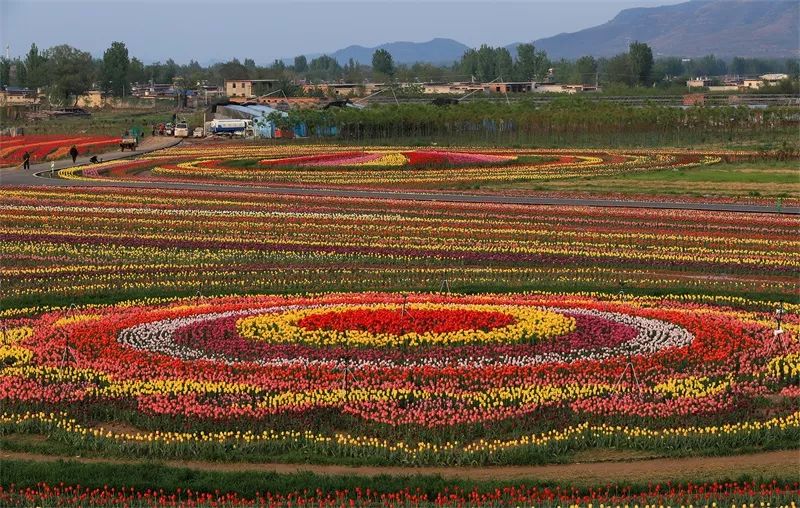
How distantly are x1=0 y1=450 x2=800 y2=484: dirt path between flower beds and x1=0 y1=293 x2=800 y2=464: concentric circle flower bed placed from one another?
363 mm

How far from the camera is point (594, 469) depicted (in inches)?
773

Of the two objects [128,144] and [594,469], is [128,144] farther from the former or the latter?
[594,469]

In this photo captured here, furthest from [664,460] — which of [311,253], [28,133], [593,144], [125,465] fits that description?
[28,133]

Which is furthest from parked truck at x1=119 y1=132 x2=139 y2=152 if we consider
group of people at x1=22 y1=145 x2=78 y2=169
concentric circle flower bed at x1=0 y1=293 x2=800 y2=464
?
concentric circle flower bed at x1=0 y1=293 x2=800 y2=464

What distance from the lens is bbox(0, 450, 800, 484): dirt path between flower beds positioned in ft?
62.8

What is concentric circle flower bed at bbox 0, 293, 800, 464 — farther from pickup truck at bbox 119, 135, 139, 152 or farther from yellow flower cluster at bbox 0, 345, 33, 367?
pickup truck at bbox 119, 135, 139, 152

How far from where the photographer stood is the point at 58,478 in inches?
735

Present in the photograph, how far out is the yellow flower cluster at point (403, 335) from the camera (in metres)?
26.8

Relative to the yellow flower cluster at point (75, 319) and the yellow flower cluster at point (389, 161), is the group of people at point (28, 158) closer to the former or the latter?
the yellow flower cluster at point (389, 161)

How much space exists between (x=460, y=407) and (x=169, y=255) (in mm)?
21872

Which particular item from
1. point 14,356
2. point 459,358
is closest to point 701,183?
point 459,358

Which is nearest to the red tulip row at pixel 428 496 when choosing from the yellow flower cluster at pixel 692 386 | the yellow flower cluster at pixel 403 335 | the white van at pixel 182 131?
the yellow flower cluster at pixel 692 386

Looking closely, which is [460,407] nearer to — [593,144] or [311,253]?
[311,253]

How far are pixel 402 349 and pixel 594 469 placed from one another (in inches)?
295
